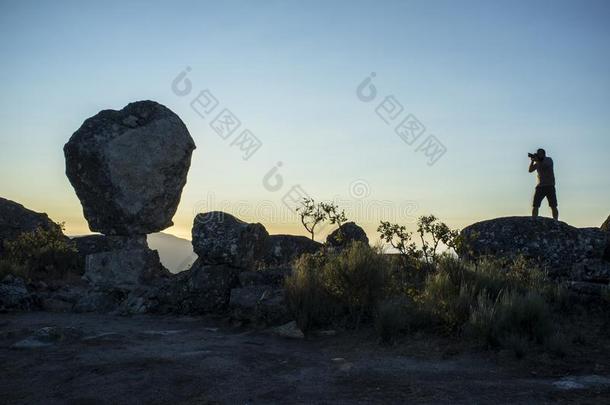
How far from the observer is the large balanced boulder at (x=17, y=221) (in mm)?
14711

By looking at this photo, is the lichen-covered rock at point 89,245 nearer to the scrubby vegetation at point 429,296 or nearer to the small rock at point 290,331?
the scrubby vegetation at point 429,296

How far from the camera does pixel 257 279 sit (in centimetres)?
942

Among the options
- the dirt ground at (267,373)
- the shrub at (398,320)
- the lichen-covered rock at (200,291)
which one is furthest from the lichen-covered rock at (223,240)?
the shrub at (398,320)

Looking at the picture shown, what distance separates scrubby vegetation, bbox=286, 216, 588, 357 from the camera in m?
6.07

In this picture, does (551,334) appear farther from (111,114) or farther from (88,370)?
(111,114)

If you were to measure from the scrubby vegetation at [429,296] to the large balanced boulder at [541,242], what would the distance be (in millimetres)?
1970

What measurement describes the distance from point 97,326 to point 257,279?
2651 millimetres

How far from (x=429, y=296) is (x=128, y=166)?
7.36 m

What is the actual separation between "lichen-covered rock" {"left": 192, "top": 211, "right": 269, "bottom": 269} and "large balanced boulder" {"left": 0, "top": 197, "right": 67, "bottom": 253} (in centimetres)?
640

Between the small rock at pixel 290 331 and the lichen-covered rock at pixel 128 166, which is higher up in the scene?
the lichen-covered rock at pixel 128 166

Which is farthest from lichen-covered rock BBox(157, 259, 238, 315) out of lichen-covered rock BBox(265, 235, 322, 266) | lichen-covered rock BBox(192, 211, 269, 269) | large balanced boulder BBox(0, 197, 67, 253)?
large balanced boulder BBox(0, 197, 67, 253)

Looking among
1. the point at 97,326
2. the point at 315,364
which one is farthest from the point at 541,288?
the point at 97,326

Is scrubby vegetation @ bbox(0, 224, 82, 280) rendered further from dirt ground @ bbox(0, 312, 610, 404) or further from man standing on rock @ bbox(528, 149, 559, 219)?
man standing on rock @ bbox(528, 149, 559, 219)

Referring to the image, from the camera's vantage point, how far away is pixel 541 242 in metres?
10.6
